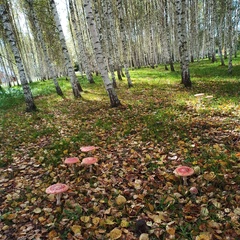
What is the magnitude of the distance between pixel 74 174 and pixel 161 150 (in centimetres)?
200

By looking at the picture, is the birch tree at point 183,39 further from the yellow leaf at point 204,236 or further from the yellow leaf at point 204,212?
the yellow leaf at point 204,236

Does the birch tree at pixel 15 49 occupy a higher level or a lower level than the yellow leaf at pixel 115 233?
higher

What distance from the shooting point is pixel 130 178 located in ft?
12.5

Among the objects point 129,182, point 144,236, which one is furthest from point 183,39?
point 144,236

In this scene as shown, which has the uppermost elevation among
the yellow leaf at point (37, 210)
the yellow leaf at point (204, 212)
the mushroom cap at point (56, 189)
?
the mushroom cap at point (56, 189)

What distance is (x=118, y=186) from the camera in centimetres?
366

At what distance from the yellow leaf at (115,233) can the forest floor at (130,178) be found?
13 millimetres

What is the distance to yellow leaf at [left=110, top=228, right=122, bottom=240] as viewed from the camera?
2521 mm

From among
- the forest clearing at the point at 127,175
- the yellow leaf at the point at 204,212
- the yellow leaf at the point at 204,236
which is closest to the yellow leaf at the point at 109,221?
the forest clearing at the point at 127,175

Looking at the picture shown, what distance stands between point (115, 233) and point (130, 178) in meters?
1.33

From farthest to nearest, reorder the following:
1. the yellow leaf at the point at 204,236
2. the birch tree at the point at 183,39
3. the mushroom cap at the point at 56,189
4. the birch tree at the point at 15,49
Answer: the birch tree at the point at 183,39 → the birch tree at the point at 15,49 → the mushroom cap at the point at 56,189 → the yellow leaf at the point at 204,236

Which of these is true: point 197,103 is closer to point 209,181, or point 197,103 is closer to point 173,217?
point 209,181

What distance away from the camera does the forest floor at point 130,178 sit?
107 inches

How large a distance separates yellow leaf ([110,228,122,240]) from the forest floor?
0.01m
